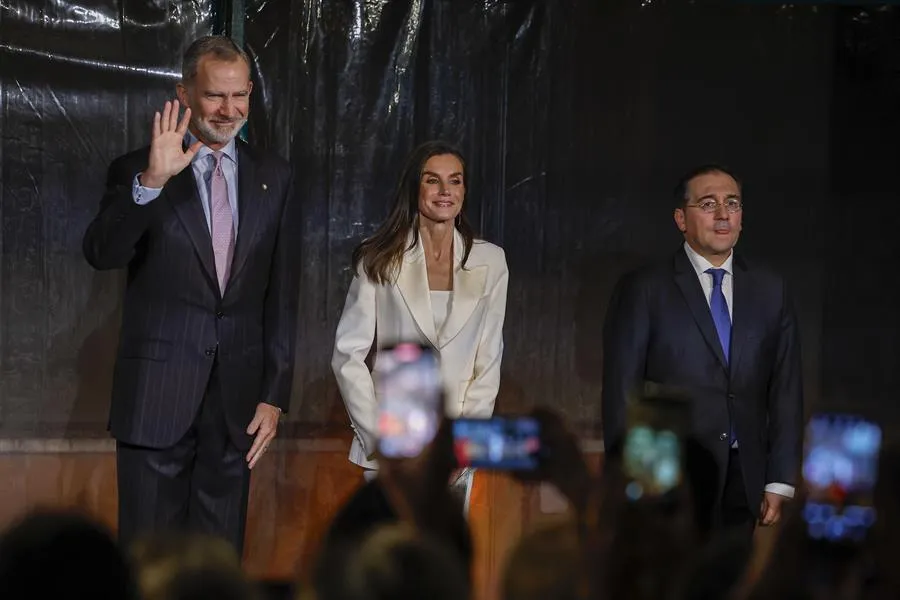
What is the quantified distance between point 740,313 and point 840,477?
5.35 ft

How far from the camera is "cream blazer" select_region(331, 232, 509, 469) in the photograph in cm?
396

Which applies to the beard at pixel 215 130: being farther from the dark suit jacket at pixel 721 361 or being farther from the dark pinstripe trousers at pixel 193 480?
the dark suit jacket at pixel 721 361

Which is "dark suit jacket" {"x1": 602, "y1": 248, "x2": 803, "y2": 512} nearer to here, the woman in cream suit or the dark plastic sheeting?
the woman in cream suit

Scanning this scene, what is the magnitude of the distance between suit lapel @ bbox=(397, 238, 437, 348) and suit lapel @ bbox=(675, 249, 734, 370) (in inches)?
28.6

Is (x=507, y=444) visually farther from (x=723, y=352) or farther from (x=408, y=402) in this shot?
(x=723, y=352)

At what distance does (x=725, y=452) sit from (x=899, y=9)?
185cm

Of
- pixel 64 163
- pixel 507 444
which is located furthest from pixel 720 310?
pixel 64 163

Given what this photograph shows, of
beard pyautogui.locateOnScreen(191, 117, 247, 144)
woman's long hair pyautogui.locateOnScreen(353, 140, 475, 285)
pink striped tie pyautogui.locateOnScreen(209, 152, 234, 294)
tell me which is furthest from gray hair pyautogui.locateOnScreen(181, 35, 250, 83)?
woman's long hair pyautogui.locateOnScreen(353, 140, 475, 285)

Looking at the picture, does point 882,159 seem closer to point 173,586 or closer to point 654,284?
point 654,284

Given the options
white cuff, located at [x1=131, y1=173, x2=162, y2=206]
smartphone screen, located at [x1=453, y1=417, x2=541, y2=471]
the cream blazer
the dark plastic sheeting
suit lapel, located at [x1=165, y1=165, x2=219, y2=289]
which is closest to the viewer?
smartphone screen, located at [x1=453, y1=417, x2=541, y2=471]

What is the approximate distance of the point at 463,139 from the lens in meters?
4.51

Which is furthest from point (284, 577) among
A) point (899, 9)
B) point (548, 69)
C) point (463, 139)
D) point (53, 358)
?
point (899, 9)

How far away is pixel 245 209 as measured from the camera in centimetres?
360

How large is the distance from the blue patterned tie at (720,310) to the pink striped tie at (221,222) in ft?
4.40
